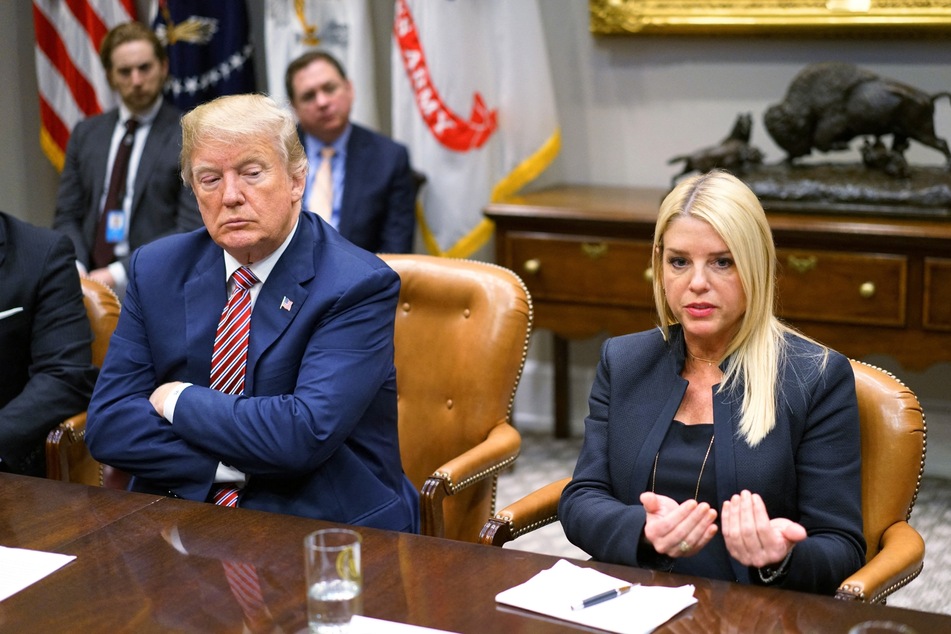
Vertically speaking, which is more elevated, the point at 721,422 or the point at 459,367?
the point at 721,422

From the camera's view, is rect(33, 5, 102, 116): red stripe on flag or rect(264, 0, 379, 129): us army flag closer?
rect(264, 0, 379, 129): us army flag

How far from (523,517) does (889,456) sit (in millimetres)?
716

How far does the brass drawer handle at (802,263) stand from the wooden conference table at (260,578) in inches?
102

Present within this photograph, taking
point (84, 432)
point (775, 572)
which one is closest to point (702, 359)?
point (775, 572)

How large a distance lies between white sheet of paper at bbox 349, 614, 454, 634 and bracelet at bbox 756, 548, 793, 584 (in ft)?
2.09

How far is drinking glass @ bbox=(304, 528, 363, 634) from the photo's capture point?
1643 millimetres

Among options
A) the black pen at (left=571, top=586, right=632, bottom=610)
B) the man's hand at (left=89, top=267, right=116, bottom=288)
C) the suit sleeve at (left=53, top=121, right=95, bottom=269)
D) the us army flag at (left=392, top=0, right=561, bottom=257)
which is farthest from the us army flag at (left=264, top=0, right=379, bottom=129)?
the black pen at (left=571, top=586, right=632, bottom=610)

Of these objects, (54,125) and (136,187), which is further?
(54,125)

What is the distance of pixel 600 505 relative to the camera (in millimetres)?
2191

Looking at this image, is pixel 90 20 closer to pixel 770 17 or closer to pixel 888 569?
pixel 770 17

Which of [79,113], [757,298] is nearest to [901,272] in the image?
[757,298]

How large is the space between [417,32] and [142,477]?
125 inches

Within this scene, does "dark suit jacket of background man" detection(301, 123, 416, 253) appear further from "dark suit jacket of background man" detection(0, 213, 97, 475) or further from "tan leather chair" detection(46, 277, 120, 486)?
"dark suit jacket of background man" detection(0, 213, 97, 475)

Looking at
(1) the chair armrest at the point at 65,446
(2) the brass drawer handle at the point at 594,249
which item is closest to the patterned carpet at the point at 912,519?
(2) the brass drawer handle at the point at 594,249
